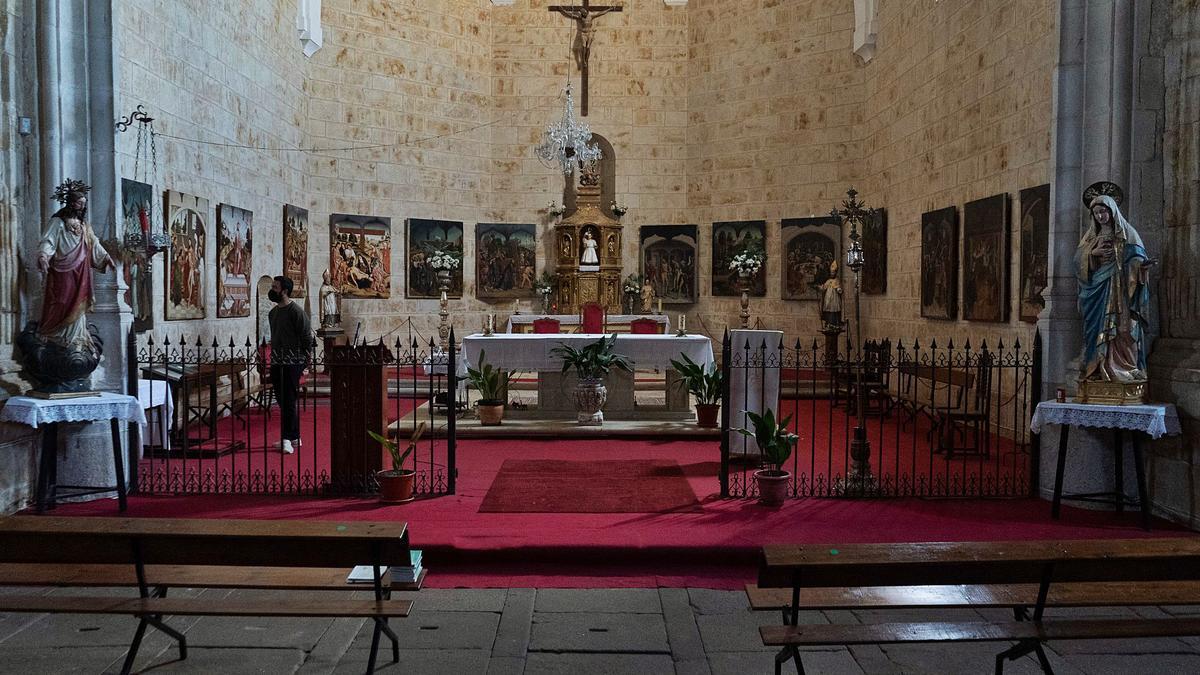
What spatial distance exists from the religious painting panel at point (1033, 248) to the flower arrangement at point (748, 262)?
8.21 m

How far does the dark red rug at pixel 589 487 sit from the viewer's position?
7.25m

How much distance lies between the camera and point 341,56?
17000 mm

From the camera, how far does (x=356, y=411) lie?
754 cm

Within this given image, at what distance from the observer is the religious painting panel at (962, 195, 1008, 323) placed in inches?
412

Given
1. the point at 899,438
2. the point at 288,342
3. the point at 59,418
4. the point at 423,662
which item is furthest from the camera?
the point at 899,438

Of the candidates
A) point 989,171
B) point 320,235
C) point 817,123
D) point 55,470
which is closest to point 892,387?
point 989,171

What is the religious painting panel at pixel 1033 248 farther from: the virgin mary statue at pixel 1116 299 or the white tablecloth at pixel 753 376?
the white tablecloth at pixel 753 376

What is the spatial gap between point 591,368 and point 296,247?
25.5 feet

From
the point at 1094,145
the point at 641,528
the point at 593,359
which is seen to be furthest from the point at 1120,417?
the point at 593,359

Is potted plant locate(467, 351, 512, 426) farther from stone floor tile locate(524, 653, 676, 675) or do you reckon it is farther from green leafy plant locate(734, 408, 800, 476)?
stone floor tile locate(524, 653, 676, 675)

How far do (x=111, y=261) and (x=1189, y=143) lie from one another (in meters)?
8.45

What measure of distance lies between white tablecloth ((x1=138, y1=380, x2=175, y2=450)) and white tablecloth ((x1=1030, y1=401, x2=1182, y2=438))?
719cm

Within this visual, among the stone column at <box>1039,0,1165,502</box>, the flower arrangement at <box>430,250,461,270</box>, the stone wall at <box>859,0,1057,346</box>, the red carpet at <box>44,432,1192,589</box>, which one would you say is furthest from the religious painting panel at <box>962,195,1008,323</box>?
the flower arrangement at <box>430,250,461,270</box>

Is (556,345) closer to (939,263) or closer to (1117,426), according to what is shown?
(939,263)
